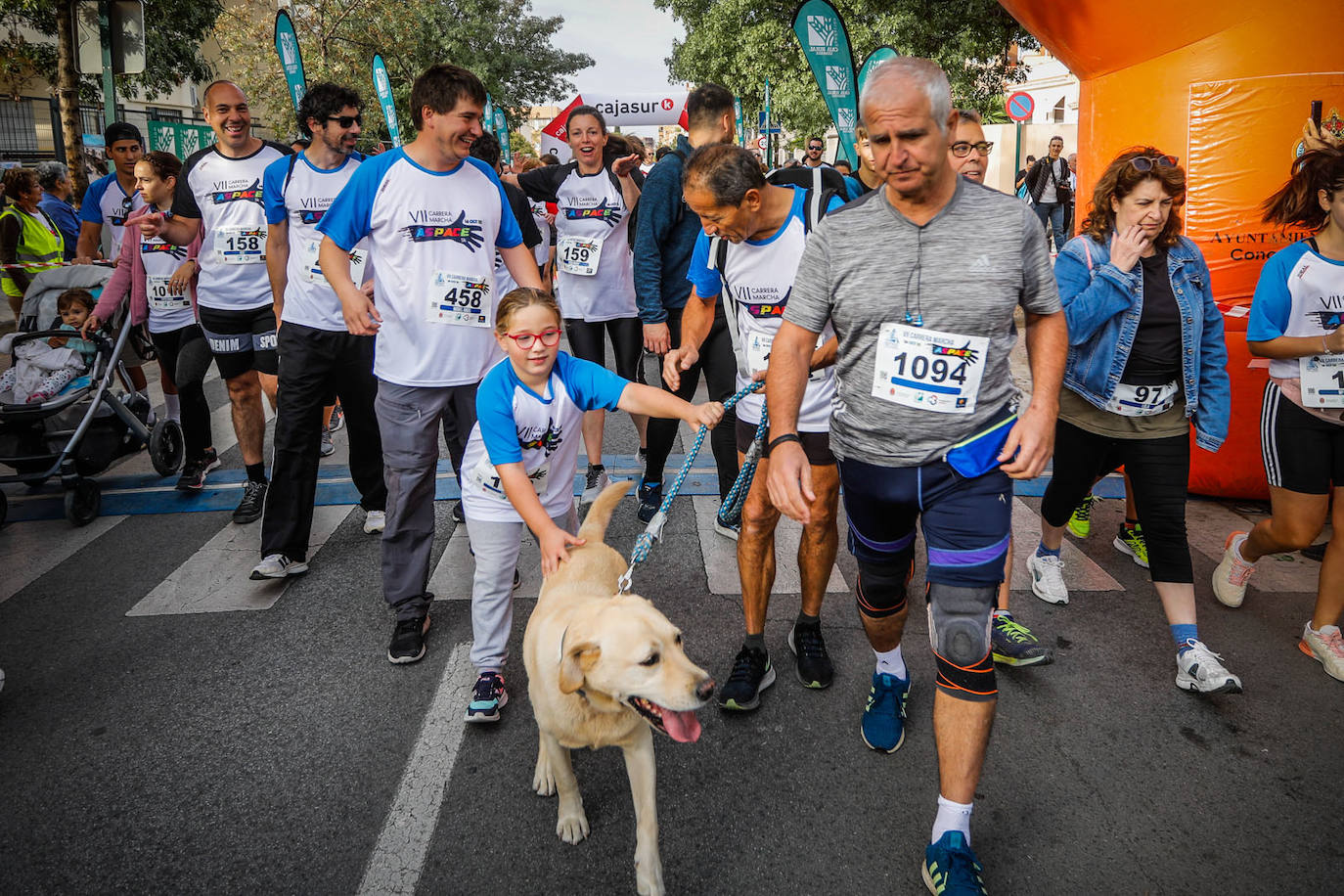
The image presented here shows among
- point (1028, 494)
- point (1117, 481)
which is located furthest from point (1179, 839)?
point (1117, 481)

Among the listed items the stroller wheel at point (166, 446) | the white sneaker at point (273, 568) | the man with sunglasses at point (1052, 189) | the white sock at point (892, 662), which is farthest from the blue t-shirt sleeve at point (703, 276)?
the man with sunglasses at point (1052, 189)

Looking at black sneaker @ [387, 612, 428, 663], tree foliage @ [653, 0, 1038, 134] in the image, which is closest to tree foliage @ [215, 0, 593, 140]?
tree foliage @ [653, 0, 1038, 134]

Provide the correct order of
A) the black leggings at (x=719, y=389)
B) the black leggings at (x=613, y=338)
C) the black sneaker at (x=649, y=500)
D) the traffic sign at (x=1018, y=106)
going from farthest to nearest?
the traffic sign at (x=1018, y=106)
the black leggings at (x=613, y=338)
the black sneaker at (x=649, y=500)
the black leggings at (x=719, y=389)

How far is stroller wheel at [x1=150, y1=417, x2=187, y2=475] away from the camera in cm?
589

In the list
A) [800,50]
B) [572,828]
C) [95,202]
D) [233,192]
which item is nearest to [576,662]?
[572,828]

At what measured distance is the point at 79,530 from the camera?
5.22 metres

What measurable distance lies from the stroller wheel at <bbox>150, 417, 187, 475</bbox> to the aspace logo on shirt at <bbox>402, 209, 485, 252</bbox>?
3.33 metres

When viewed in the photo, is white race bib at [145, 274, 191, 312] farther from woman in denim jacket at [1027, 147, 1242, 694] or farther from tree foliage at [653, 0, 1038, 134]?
tree foliage at [653, 0, 1038, 134]

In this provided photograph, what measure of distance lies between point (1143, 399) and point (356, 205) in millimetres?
3310

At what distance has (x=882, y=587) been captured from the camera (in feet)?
9.30

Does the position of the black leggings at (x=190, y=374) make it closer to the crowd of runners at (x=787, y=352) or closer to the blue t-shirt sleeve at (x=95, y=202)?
the crowd of runners at (x=787, y=352)

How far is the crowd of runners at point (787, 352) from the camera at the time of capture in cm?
240

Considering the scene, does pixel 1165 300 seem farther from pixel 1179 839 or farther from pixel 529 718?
pixel 529 718

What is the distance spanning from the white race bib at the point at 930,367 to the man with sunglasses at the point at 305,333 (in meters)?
2.94
